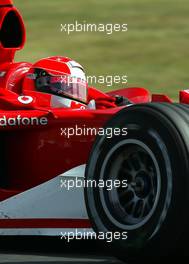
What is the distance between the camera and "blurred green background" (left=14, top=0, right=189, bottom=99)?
50.9 feet

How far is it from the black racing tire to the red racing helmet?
4.60 feet

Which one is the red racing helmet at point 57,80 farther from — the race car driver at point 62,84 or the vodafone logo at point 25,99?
the vodafone logo at point 25,99

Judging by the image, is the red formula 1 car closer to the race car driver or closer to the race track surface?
the race car driver

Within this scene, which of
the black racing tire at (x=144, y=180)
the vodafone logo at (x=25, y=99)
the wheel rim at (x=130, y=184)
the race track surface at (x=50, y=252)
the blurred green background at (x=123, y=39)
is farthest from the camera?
the blurred green background at (x=123, y=39)

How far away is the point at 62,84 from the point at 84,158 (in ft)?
3.18

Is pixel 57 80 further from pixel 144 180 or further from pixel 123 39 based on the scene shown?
pixel 123 39

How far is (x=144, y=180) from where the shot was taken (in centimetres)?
632

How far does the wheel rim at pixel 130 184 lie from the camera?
20.6ft

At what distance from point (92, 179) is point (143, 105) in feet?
1.76

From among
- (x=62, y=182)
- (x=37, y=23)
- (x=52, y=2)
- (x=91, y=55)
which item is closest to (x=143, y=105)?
(x=62, y=182)

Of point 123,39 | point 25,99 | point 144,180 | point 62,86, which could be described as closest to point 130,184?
point 144,180

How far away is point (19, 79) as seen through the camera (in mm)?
8031

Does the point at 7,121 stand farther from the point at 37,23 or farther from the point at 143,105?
the point at 37,23

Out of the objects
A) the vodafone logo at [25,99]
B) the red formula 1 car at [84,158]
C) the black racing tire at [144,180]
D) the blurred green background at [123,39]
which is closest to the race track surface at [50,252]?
the red formula 1 car at [84,158]
